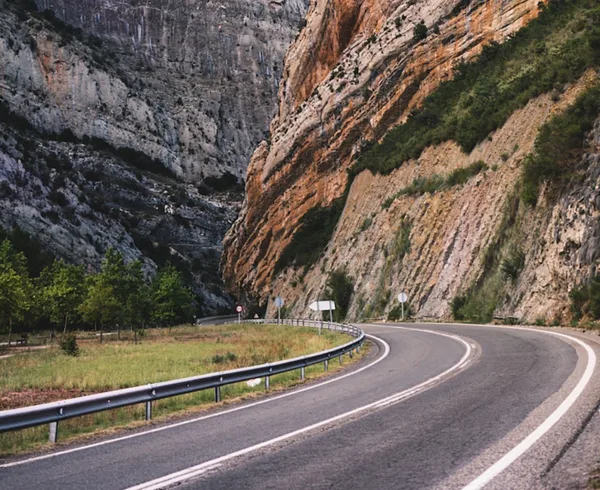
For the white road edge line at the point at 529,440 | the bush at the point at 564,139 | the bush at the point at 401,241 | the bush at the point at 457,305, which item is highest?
the bush at the point at 564,139

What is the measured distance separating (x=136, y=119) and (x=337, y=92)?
91.1 m

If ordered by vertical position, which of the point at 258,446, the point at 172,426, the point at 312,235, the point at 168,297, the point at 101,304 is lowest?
the point at 172,426

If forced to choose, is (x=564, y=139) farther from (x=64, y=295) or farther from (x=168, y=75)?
(x=168, y=75)

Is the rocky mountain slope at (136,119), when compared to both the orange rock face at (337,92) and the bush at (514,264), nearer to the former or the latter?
the orange rock face at (337,92)

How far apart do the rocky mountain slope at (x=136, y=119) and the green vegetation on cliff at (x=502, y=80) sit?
5760 centimetres

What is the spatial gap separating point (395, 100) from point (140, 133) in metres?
99.5

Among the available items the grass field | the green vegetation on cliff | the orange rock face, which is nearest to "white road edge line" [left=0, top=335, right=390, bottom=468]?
the grass field

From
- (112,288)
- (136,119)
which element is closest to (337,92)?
(112,288)

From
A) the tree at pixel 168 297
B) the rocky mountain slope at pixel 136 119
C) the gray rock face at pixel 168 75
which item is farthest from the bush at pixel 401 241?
the gray rock face at pixel 168 75

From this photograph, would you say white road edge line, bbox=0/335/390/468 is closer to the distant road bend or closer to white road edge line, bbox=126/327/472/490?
the distant road bend

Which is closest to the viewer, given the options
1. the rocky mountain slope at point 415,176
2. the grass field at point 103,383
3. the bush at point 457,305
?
the grass field at point 103,383

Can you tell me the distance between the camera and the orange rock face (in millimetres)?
50938

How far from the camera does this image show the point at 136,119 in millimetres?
141625

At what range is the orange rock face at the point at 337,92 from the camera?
50938 millimetres
